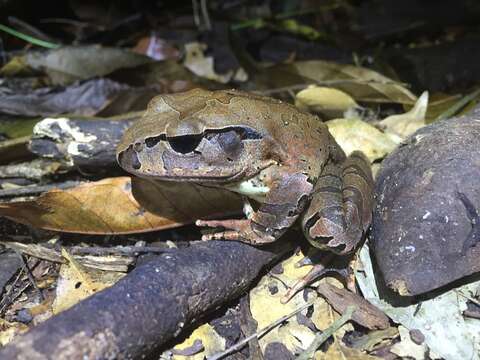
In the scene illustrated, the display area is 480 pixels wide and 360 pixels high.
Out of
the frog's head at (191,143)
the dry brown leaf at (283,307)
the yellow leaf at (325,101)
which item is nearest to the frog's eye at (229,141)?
the frog's head at (191,143)

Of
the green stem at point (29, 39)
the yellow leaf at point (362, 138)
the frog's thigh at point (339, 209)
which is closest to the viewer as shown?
the frog's thigh at point (339, 209)

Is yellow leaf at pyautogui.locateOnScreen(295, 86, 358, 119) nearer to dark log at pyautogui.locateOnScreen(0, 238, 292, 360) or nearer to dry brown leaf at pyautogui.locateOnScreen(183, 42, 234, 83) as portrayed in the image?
dry brown leaf at pyautogui.locateOnScreen(183, 42, 234, 83)

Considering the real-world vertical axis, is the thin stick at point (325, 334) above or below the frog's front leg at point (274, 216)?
below

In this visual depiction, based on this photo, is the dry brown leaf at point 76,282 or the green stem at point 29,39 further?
the green stem at point 29,39

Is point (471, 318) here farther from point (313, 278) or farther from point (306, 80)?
point (306, 80)

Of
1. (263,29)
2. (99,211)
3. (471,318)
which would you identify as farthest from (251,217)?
(263,29)

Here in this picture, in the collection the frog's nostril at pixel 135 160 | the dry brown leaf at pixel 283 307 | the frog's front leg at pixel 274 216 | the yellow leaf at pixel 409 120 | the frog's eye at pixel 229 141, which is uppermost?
the frog's eye at pixel 229 141

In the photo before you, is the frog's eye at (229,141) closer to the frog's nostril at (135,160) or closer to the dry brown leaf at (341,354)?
the frog's nostril at (135,160)
